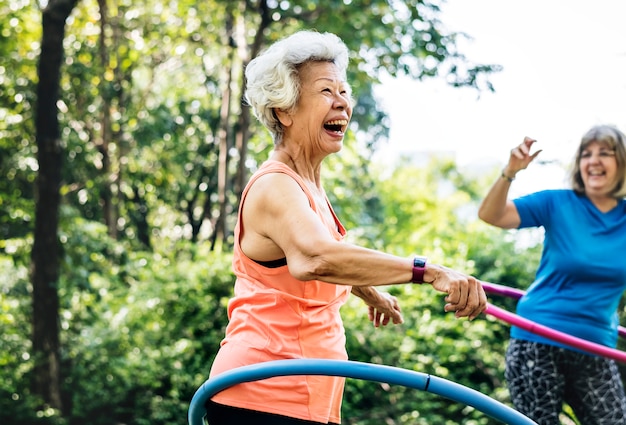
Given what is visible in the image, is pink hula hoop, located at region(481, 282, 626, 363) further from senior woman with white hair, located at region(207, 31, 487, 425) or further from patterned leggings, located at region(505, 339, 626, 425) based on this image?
senior woman with white hair, located at region(207, 31, 487, 425)

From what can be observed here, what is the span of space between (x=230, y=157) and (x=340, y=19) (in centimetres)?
486

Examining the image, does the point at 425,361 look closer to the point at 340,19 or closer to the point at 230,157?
the point at 340,19

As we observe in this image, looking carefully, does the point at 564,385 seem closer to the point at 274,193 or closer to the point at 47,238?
the point at 274,193

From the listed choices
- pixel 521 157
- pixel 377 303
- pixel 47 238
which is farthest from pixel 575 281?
pixel 47 238

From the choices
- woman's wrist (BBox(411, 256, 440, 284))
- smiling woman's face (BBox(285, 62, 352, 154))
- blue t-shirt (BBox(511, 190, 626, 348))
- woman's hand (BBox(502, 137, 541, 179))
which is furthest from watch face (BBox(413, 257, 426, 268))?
blue t-shirt (BBox(511, 190, 626, 348))

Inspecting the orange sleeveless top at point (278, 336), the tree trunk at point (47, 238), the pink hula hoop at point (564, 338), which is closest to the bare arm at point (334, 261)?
the orange sleeveless top at point (278, 336)

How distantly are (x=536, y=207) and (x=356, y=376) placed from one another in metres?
1.74

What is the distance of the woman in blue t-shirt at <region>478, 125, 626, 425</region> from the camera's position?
11.7ft

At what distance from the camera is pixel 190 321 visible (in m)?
7.22

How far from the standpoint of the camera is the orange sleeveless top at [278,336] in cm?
227

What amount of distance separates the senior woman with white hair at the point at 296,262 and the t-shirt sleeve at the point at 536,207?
144 cm

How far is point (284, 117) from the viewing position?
96.3 inches

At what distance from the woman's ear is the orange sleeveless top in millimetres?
169

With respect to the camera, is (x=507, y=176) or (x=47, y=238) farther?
(x=47, y=238)
